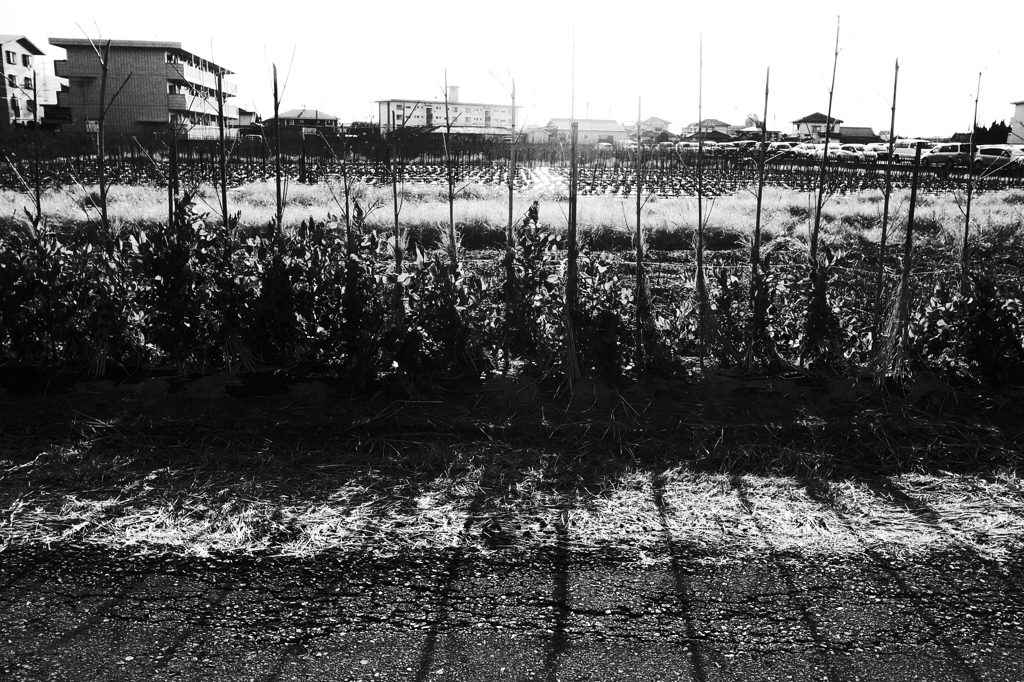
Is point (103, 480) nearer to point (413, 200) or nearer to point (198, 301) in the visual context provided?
point (198, 301)

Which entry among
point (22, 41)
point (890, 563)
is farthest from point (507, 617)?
point (22, 41)

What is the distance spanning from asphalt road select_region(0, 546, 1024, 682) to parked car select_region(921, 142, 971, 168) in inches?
1366

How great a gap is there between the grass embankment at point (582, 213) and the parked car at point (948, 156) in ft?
38.9

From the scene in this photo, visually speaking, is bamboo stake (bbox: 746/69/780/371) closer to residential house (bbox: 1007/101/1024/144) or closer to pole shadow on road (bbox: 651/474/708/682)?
pole shadow on road (bbox: 651/474/708/682)

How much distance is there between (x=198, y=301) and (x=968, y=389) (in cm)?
447

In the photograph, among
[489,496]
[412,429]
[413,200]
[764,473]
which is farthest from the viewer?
[413,200]

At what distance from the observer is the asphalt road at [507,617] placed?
2410 mm

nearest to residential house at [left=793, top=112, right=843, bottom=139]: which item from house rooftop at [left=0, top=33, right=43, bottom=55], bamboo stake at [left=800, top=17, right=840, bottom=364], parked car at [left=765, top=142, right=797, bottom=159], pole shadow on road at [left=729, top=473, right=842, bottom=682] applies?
parked car at [left=765, top=142, right=797, bottom=159]

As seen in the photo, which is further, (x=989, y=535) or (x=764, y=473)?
(x=764, y=473)

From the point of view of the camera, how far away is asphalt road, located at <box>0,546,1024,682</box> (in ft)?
7.91

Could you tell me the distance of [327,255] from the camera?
500 cm

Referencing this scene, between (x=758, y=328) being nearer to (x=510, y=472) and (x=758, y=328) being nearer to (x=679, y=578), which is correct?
(x=510, y=472)

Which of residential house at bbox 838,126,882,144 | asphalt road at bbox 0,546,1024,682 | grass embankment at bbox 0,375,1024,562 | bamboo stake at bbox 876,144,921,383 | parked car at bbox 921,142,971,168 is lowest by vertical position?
asphalt road at bbox 0,546,1024,682

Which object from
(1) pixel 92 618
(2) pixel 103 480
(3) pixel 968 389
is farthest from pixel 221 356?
(3) pixel 968 389
